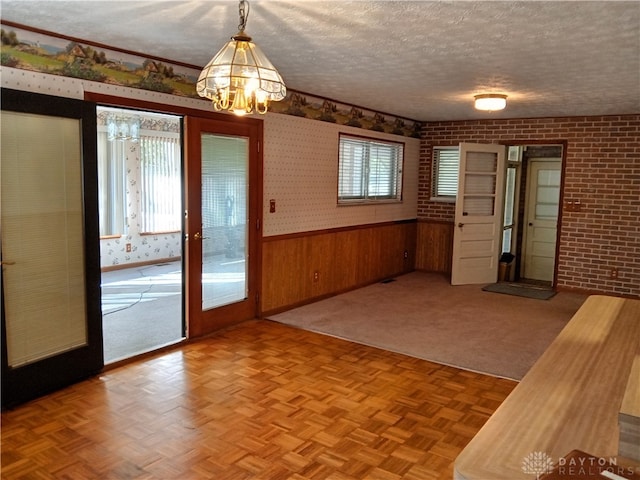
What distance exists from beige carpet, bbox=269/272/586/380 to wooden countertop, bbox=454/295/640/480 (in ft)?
6.11

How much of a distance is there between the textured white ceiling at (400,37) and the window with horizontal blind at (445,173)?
276 centimetres

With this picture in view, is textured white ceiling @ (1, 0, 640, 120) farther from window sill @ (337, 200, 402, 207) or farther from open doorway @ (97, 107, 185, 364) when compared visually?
open doorway @ (97, 107, 185, 364)

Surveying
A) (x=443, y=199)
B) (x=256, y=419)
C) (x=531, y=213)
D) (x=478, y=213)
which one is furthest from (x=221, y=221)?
(x=531, y=213)

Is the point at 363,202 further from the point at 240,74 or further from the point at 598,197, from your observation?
the point at 240,74

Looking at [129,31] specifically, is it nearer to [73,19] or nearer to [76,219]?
[73,19]

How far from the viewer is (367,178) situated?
21.6ft

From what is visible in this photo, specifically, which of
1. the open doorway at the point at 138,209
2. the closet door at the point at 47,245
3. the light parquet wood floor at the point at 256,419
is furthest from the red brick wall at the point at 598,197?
the closet door at the point at 47,245

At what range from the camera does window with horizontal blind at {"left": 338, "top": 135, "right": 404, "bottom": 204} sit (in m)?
6.14

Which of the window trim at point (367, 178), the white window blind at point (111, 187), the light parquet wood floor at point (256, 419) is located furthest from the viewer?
the white window blind at point (111, 187)

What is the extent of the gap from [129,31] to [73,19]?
1.07 feet

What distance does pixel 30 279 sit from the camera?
10.2 ft

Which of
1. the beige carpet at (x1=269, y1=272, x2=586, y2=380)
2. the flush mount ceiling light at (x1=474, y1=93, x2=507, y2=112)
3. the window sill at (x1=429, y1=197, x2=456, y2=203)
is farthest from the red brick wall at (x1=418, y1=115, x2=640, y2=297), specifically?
the flush mount ceiling light at (x1=474, y1=93, x2=507, y2=112)

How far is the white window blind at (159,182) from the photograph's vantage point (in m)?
7.78

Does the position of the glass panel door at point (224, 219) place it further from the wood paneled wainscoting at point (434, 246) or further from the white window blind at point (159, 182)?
the wood paneled wainscoting at point (434, 246)
